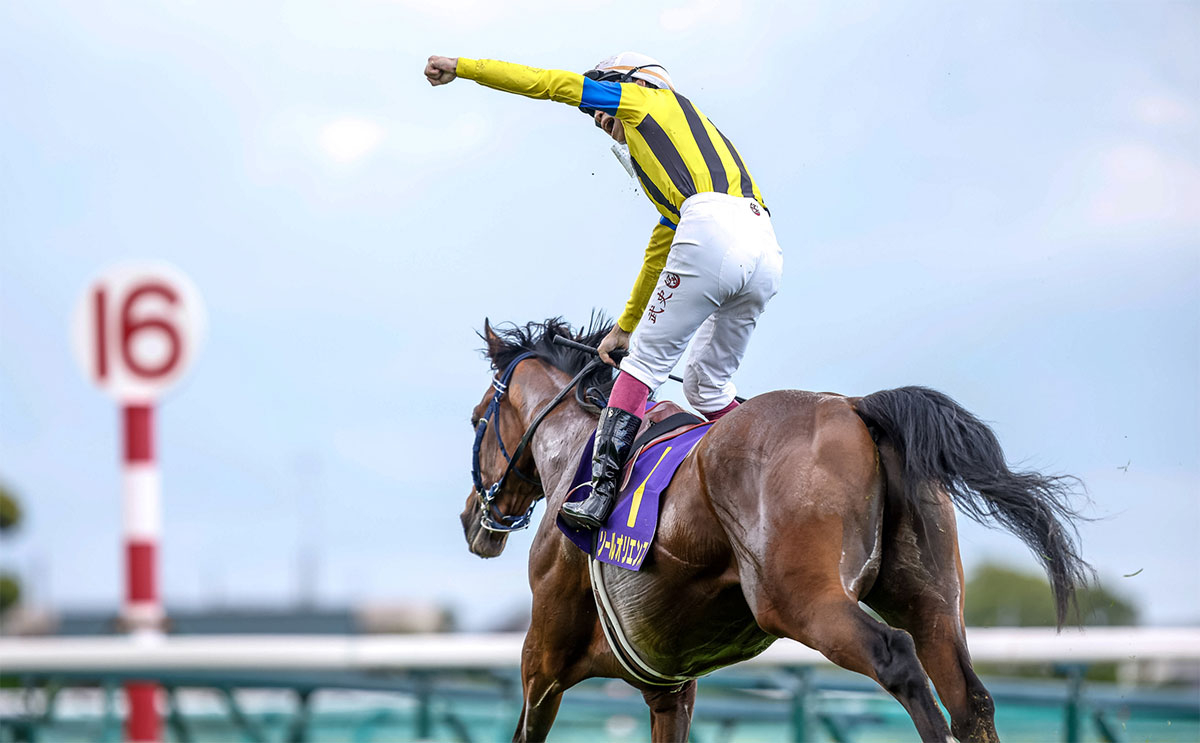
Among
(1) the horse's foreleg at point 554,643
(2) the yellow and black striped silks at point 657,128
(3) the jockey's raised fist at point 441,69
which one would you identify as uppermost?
(3) the jockey's raised fist at point 441,69

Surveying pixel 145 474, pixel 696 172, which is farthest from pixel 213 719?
pixel 696 172

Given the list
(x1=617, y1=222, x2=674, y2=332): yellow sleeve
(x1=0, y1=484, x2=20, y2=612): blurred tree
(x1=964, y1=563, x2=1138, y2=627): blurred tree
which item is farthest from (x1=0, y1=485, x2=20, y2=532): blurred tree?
(x1=617, y1=222, x2=674, y2=332): yellow sleeve

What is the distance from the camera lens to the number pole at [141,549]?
3.77 m

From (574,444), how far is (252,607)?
12662mm

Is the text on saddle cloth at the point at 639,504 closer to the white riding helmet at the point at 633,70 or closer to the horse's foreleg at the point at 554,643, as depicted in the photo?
the horse's foreleg at the point at 554,643

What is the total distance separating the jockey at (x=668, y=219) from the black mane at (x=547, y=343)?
781 millimetres

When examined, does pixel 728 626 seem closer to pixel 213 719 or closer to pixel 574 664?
pixel 574 664

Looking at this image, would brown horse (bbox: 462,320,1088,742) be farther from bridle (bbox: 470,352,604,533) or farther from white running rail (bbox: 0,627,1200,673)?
bridle (bbox: 470,352,604,533)

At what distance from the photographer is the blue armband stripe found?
355 centimetres

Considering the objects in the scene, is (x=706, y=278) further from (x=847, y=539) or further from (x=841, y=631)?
(x=841, y=631)

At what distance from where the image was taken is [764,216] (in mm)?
3641

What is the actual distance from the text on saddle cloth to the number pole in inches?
47.0

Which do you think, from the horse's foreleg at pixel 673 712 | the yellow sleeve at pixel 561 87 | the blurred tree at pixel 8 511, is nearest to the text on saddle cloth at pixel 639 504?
the horse's foreleg at pixel 673 712

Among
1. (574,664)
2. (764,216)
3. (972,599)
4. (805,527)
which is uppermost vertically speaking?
(764,216)
